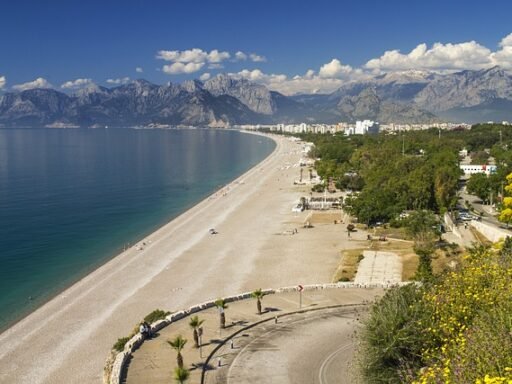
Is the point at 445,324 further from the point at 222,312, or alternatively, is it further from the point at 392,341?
the point at 222,312

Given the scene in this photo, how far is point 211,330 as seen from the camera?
1097 inches

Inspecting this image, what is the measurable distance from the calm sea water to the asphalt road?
21809mm

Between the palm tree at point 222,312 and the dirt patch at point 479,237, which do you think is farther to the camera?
the dirt patch at point 479,237

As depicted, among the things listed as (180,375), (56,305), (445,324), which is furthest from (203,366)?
(56,305)

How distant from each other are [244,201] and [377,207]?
91.7 ft

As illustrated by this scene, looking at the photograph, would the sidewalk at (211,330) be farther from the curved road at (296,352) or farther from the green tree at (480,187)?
the green tree at (480,187)

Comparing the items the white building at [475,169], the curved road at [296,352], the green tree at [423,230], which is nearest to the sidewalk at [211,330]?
the curved road at [296,352]

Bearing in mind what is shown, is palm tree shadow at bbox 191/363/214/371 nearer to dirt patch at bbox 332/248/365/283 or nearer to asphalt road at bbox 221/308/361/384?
asphalt road at bbox 221/308/361/384

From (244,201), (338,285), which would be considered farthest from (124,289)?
(244,201)

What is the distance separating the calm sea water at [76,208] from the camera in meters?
48.6

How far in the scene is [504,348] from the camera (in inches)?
524

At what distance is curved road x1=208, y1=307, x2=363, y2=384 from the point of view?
23188 millimetres

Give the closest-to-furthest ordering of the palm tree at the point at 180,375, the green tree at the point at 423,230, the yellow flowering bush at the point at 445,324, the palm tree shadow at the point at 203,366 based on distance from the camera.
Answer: the yellow flowering bush at the point at 445,324, the palm tree at the point at 180,375, the palm tree shadow at the point at 203,366, the green tree at the point at 423,230

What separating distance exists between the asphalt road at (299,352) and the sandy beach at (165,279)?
31.1ft
